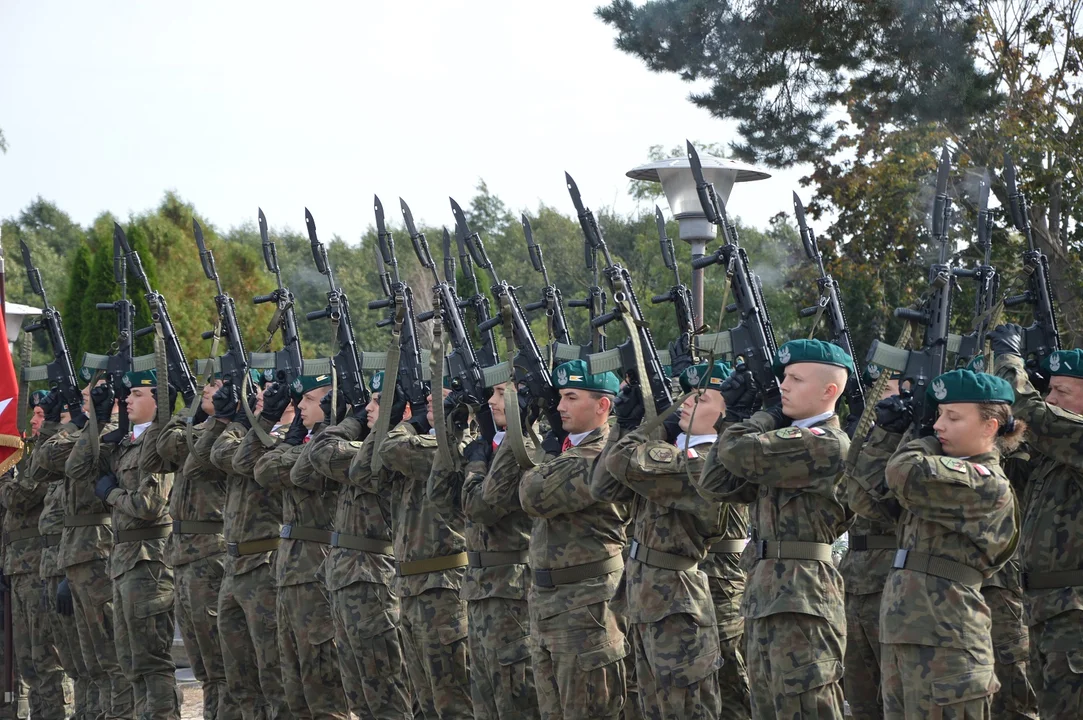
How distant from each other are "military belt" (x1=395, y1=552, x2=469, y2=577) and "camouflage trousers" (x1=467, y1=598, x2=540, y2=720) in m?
0.56

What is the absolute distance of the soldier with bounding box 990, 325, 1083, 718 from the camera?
19.2 ft

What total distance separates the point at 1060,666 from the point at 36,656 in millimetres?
7388

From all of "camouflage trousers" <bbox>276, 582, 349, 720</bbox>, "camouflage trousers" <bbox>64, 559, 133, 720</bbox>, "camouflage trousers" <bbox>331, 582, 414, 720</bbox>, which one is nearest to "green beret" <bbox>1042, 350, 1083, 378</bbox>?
"camouflage trousers" <bbox>331, 582, 414, 720</bbox>

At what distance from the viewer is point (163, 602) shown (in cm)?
922

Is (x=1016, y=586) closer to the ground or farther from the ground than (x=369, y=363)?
closer to the ground

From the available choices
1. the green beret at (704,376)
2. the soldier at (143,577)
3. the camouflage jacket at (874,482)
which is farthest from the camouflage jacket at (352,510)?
the camouflage jacket at (874,482)

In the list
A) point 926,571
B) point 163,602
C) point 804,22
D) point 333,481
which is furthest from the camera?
point 804,22

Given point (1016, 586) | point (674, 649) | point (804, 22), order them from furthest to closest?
point (804, 22) < point (1016, 586) < point (674, 649)

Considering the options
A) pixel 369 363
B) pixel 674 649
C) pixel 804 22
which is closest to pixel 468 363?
pixel 369 363

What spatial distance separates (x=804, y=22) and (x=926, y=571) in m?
7.06

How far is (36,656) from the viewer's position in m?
10.2

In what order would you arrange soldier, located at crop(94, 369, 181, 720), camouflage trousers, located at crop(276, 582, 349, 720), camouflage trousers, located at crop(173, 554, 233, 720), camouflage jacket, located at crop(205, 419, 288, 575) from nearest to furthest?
camouflage trousers, located at crop(276, 582, 349, 720) → camouflage jacket, located at crop(205, 419, 288, 575) → camouflage trousers, located at crop(173, 554, 233, 720) → soldier, located at crop(94, 369, 181, 720)

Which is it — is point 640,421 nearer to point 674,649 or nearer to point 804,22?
point 674,649

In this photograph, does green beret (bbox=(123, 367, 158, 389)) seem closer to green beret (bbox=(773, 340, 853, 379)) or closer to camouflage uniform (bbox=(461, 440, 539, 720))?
camouflage uniform (bbox=(461, 440, 539, 720))
